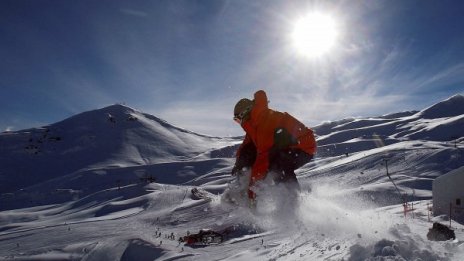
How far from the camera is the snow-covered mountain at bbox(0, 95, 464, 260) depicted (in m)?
7.28

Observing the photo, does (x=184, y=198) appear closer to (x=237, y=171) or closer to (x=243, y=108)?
(x=237, y=171)

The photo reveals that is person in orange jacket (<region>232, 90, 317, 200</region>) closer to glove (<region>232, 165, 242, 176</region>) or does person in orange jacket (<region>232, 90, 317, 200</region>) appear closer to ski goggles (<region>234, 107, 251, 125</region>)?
ski goggles (<region>234, 107, 251, 125</region>)

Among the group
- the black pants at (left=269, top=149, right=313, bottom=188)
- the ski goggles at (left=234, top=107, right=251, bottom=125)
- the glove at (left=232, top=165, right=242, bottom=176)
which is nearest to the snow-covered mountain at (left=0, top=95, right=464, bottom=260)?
the black pants at (left=269, top=149, right=313, bottom=188)

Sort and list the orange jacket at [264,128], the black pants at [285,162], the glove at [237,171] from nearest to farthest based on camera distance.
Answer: the orange jacket at [264,128] → the black pants at [285,162] → the glove at [237,171]

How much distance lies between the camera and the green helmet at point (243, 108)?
22.3ft

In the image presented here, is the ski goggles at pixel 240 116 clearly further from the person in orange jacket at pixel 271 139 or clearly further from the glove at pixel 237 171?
the glove at pixel 237 171

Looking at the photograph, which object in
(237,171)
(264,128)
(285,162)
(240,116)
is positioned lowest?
(237,171)

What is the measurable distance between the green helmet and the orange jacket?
69 mm

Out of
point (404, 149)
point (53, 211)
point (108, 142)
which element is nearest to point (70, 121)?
point (108, 142)

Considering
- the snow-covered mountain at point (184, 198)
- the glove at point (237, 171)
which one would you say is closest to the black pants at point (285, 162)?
the snow-covered mountain at point (184, 198)

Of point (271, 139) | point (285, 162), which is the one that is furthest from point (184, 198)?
point (271, 139)

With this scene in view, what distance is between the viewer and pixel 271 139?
675cm

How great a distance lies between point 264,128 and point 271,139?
205 millimetres

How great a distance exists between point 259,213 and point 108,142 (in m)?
77.5
